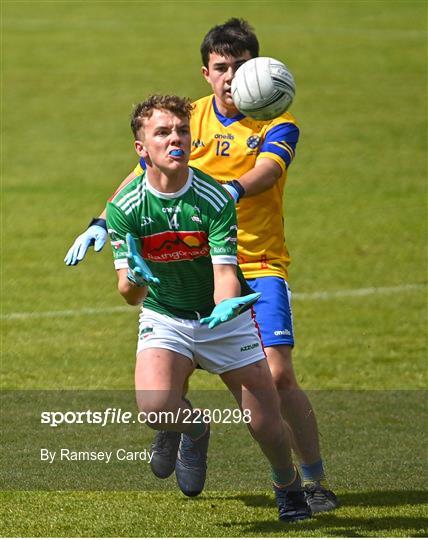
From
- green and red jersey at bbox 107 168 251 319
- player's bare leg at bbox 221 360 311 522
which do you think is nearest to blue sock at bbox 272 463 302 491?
player's bare leg at bbox 221 360 311 522

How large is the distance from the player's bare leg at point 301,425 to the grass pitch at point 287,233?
0.20m

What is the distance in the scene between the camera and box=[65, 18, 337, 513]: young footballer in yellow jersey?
8.48 m

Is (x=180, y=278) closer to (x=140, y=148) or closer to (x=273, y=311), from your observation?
(x=140, y=148)

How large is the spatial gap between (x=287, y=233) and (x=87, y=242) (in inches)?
492

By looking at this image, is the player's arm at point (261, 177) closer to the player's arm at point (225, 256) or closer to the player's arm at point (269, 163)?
the player's arm at point (269, 163)

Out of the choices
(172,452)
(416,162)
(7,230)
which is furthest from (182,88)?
(172,452)

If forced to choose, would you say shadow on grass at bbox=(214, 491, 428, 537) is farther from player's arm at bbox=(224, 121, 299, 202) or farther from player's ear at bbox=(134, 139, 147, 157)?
player's ear at bbox=(134, 139, 147, 157)

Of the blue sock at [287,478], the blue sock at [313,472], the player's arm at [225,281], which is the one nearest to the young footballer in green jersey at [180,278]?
the player's arm at [225,281]

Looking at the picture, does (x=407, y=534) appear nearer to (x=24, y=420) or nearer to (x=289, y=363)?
(x=289, y=363)

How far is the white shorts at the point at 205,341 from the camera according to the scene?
25.2 feet

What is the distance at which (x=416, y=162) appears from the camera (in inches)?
995

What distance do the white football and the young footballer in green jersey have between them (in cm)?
81

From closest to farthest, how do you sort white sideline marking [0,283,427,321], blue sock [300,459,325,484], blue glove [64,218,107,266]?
blue glove [64,218,107,266]
blue sock [300,459,325,484]
white sideline marking [0,283,427,321]

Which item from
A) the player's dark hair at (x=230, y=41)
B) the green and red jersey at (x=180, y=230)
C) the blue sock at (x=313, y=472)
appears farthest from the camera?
the player's dark hair at (x=230, y=41)
